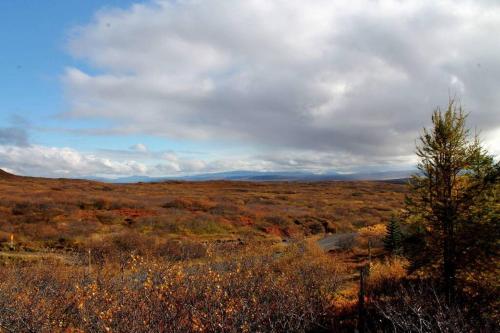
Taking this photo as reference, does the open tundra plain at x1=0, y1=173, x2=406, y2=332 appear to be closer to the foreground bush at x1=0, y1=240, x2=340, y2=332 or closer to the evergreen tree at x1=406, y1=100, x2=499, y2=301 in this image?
the foreground bush at x1=0, y1=240, x2=340, y2=332

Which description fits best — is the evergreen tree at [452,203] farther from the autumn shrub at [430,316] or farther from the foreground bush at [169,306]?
the foreground bush at [169,306]

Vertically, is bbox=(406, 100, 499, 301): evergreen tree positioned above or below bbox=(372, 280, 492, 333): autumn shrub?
above

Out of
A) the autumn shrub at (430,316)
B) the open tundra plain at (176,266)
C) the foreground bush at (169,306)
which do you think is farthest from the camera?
the open tundra plain at (176,266)

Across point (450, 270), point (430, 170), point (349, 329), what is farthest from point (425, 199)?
point (349, 329)

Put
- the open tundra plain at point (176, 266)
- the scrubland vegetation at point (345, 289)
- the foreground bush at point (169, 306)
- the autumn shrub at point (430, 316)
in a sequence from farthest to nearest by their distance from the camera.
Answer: the open tundra plain at point (176, 266) → the scrubland vegetation at point (345, 289) → the foreground bush at point (169, 306) → the autumn shrub at point (430, 316)

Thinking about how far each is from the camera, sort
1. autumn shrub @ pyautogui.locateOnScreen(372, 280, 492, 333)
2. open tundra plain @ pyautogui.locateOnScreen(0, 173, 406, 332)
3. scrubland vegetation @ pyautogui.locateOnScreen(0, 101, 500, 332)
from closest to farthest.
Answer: autumn shrub @ pyautogui.locateOnScreen(372, 280, 492, 333)
scrubland vegetation @ pyautogui.locateOnScreen(0, 101, 500, 332)
open tundra plain @ pyautogui.locateOnScreen(0, 173, 406, 332)

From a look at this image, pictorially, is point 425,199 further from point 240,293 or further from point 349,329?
point 240,293

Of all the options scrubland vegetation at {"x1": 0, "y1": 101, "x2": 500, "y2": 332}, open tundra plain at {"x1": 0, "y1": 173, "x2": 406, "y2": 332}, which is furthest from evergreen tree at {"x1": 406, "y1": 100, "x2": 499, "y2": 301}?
open tundra plain at {"x1": 0, "y1": 173, "x2": 406, "y2": 332}

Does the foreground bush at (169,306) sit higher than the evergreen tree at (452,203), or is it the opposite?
the evergreen tree at (452,203)

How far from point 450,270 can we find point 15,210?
138 feet

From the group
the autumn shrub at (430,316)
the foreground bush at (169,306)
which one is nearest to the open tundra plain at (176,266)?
Result: the foreground bush at (169,306)

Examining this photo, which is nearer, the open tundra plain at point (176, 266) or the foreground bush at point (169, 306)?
the foreground bush at point (169, 306)

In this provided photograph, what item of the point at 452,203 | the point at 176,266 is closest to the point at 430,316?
the point at 452,203

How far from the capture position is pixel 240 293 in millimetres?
11266
